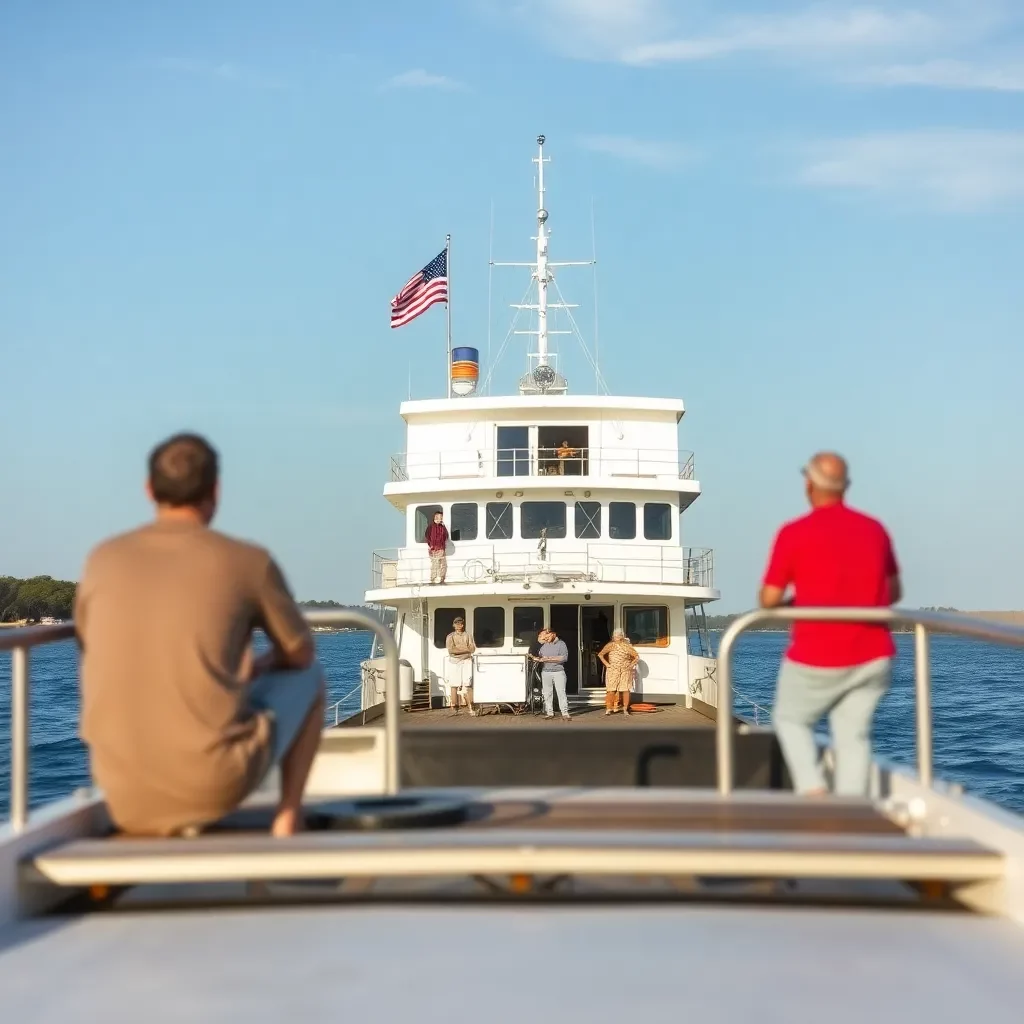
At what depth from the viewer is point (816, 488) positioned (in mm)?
5234

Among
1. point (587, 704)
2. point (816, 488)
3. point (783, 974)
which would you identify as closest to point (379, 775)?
point (816, 488)

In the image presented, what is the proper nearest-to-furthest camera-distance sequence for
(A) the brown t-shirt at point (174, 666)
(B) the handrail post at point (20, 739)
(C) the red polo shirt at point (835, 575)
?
(A) the brown t-shirt at point (174, 666) → (B) the handrail post at point (20, 739) → (C) the red polo shirt at point (835, 575)

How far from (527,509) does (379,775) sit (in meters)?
17.1

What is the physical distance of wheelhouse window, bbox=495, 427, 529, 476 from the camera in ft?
75.6

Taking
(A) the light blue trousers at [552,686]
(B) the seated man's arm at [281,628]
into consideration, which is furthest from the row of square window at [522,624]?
(B) the seated man's arm at [281,628]

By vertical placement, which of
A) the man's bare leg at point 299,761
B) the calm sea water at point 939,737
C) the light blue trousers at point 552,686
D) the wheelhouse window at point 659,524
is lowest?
the calm sea water at point 939,737

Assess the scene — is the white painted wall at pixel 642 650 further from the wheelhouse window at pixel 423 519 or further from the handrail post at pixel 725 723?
the handrail post at pixel 725 723

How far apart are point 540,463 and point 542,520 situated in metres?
1.12

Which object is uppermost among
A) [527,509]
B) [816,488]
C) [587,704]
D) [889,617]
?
[527,509]

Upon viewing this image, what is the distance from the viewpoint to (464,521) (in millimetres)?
22969

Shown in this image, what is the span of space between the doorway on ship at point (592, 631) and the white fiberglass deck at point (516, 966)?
63.4 feet

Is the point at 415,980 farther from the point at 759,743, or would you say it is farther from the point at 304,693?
the point at 759,743

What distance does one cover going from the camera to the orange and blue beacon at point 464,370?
2561 centimetres

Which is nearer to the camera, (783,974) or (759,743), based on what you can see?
(783,974)
